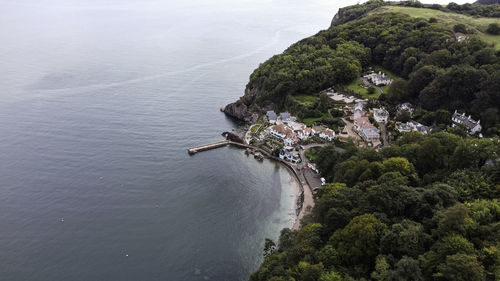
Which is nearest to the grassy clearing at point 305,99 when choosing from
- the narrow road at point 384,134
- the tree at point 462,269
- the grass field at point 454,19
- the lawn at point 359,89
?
the lawn at point 359,89

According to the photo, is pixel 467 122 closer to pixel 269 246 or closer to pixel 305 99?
pixel 305 99

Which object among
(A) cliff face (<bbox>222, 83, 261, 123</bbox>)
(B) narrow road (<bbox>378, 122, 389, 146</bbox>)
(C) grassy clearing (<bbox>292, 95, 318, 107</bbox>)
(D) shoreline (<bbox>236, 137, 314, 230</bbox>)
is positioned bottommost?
(D) shoreline (<bbox>236, 137, 314, 230</bbox>)

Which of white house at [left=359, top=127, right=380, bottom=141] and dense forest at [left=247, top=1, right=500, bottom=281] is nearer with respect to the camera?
dense forest at [left=247, top=1, right=500, bottom=281]

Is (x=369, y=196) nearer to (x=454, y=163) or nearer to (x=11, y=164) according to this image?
(x=454, y=163)

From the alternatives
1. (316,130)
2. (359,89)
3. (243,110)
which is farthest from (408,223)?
(243,110)

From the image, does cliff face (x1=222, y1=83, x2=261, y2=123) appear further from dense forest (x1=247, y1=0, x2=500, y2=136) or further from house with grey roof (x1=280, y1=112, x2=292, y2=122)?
house with grey roof (x1=280, y1=112, x2=292, y2=122)

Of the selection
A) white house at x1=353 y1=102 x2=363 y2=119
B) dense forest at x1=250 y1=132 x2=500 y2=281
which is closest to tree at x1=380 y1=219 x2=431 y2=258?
dense forest at x1=250 y1=132 x2=500 y2=281
